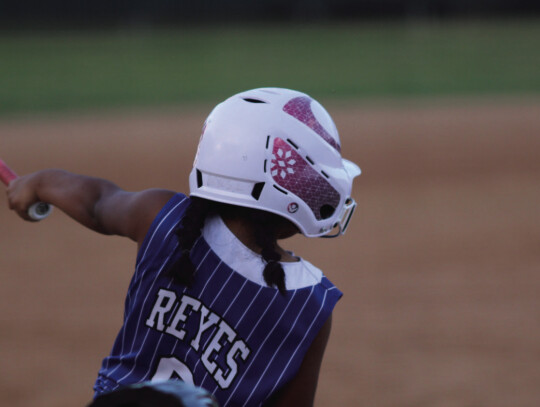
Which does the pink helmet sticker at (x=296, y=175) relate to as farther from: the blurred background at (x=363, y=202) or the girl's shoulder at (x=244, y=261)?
the blurred background at (x=363, y=202)

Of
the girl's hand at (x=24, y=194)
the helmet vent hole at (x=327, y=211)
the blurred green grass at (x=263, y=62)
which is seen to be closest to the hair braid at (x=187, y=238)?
the helmet vent hole at (x=327, y=211)

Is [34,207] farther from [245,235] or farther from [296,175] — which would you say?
[296,175]

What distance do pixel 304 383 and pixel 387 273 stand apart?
4470 millimetres

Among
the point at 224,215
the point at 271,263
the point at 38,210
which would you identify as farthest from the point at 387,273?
the point at 271,263

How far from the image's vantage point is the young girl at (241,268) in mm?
2158

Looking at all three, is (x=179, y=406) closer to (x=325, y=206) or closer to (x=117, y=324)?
(x=325, y=206)

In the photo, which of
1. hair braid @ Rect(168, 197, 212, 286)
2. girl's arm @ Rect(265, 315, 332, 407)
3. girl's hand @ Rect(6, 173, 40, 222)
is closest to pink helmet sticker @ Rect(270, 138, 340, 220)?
hair braid @ Rect(168, 197, 212, 286)

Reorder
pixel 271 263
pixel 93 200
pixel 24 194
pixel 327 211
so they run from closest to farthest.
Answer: pixel 271 263 < pixel 327 211 < pixel 93 200 < pixel 24 194

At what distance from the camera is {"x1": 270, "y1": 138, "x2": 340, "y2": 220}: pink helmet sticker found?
2203mm

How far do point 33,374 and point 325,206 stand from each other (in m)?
3.14

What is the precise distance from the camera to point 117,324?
18.4 feet

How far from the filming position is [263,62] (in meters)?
25.2

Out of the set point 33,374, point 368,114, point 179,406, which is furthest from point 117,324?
point 368,114

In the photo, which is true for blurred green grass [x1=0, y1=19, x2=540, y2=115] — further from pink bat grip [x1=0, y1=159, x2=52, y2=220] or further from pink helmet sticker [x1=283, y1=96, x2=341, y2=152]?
pink helmet sticker [x1=283, y1=96, x2=341, y2=152]
